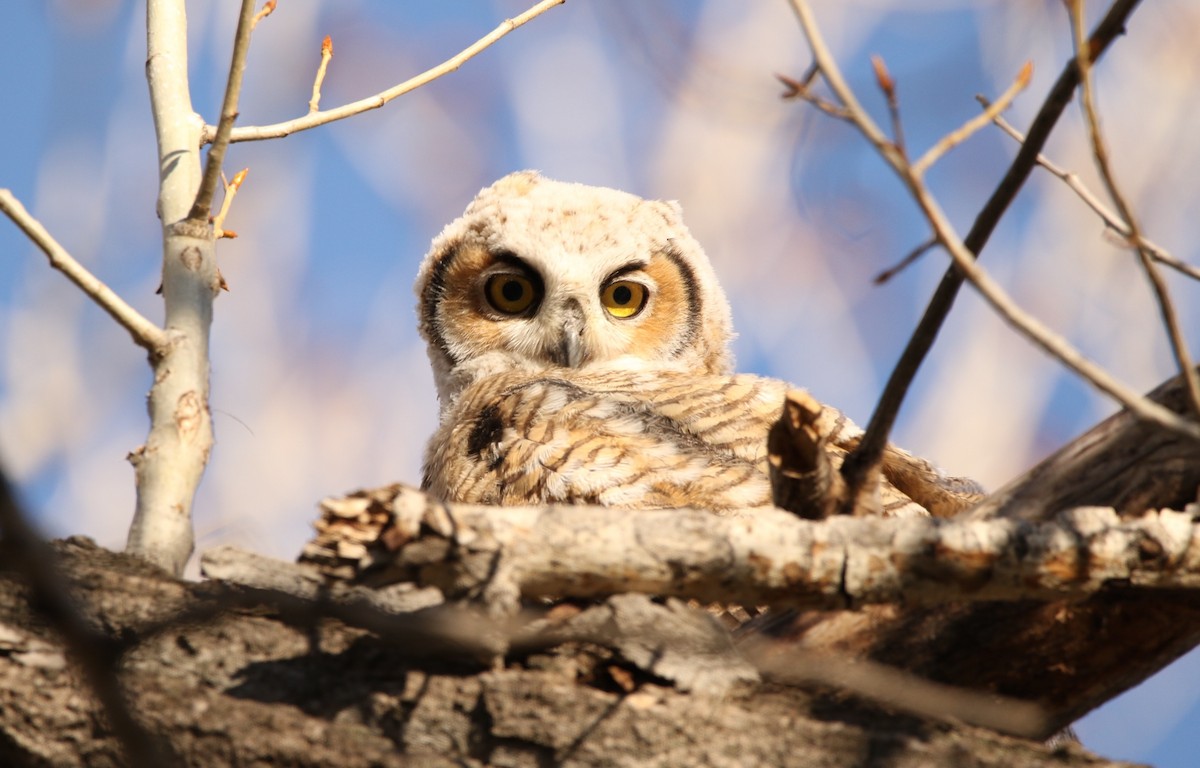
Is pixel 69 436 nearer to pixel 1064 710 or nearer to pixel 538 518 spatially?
pixel 538 518

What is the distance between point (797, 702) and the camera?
178 centimetres

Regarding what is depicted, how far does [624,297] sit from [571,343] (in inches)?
16.6

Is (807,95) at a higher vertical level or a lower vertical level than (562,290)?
lower

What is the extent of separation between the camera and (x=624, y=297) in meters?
4.90

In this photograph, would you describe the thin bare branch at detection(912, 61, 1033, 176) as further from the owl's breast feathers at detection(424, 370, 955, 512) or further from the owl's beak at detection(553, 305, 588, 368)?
the owl's beak at detection(553, 305, 588, 368)

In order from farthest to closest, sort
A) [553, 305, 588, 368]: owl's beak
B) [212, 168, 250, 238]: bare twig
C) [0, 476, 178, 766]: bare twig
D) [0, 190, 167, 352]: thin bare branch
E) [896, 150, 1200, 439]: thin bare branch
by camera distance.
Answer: [553, 305, 588, 368]: owl's beak < [212, 168, 250, 238]: bare twig < [0, 190, 167, 352]: thin bare branch < [896, 150, 1200, 439]: thin bare branch < [0, 476, 178, 766]: bare twig

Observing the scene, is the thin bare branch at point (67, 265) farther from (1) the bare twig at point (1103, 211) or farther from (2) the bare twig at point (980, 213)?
(1) the bare twig at point (1103, 211)

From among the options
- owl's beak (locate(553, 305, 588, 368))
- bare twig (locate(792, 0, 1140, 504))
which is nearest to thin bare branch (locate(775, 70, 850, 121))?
bare twig (locate(792, 0, 1140, 504))

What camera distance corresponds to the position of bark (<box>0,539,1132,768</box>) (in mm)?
1644

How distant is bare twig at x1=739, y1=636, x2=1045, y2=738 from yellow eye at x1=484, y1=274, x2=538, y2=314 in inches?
118

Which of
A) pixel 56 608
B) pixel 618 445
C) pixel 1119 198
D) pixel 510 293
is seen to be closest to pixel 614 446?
pixel 618 445

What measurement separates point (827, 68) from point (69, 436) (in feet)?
15.4

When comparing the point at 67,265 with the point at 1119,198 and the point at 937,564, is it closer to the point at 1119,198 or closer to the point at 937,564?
the point at 937,564

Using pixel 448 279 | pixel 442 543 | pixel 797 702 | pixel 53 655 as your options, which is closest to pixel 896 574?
pixel 797 702
